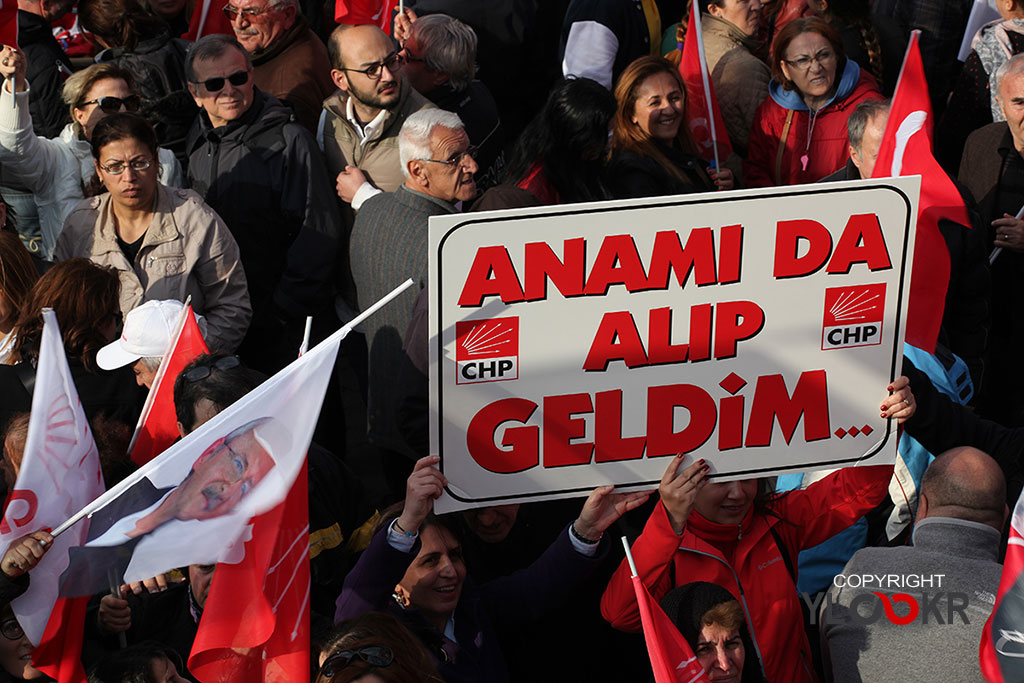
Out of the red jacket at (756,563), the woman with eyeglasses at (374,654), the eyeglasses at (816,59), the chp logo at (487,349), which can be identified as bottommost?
the red jacket at (756,563)

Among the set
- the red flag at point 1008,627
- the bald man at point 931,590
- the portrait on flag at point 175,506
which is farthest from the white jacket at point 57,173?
the red flag at point 1008,627

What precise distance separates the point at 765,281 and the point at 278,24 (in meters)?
3.69

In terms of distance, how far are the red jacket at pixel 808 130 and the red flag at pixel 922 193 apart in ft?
4.26

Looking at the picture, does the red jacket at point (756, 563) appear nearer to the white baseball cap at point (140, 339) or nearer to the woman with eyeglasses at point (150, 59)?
the white baseball cap at point (140, 339)

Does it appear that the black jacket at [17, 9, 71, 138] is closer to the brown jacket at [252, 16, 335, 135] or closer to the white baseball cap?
the brown jacket at [252, 16, 335, 135]

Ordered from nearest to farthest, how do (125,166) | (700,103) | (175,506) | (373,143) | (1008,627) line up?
(1008,627)
(175,506)
(125,166)
(373,143)
(700,103)

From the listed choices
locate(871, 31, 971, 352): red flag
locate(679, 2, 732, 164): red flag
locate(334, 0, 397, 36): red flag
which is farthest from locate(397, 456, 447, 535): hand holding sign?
locate(334, 0, 397, 36): red flag

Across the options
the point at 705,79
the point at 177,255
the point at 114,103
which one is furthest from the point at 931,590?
the point at 114,103

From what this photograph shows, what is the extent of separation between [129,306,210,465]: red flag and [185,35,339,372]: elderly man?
1.23 m

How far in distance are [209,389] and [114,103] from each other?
2118 millimetres

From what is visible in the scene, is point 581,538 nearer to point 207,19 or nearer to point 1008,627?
point 1008,627

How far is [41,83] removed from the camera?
5.91 m

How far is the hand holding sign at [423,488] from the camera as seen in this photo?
297 cm

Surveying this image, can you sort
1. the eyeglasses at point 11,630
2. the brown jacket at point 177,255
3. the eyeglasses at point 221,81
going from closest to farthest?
the eyeglasses at point 11,630 < the brown jacket at point 177,255 < the eyeglasses at point 221,81
